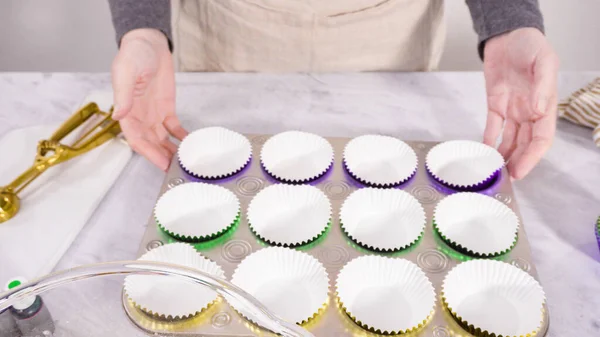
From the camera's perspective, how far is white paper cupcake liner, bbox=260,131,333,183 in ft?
2.53

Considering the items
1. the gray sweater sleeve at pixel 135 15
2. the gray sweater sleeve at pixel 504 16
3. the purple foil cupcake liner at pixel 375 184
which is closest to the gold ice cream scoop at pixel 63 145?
the gray sweater sleeve at pixel 135 15

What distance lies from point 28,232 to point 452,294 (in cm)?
52

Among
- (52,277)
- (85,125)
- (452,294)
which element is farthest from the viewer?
(85,125)

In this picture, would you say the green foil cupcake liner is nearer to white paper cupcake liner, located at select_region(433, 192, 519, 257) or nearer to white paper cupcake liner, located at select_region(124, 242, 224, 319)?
white paper cupcake liner, located at select_region(433, 192, 519, 257)

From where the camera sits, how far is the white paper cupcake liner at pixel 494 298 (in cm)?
59

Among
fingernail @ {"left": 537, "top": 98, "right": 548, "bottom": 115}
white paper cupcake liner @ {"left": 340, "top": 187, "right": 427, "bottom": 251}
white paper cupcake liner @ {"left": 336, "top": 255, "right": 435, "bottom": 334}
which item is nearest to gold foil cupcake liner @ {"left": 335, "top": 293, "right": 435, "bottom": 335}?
white paper cupcake liner @ {"left": 336, "top": 255, "right": 435, "bottom": 334}

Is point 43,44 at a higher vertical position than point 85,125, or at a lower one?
lower

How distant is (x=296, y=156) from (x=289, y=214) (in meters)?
0.11

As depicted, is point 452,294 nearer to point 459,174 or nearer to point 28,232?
point 459,174

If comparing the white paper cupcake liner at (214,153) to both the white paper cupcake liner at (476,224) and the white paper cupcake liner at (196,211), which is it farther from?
the white paper cupcake liner at (476,224)

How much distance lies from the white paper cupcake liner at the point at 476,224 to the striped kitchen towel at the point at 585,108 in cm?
25

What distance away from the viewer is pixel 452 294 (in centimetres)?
61

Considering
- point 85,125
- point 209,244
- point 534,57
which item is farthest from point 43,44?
point 534,57

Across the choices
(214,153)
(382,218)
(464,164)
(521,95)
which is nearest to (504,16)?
(521,95)
